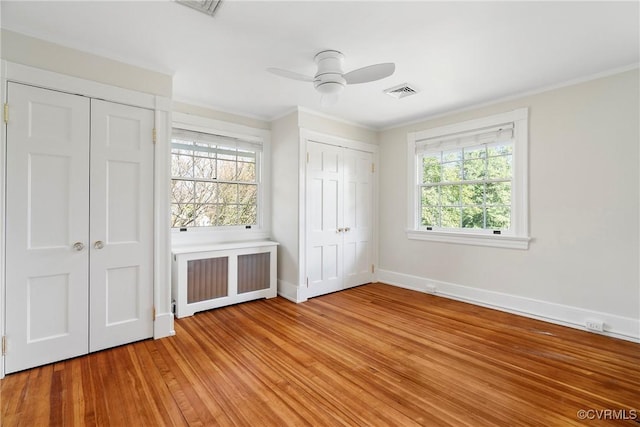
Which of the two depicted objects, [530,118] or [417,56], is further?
[530,118]

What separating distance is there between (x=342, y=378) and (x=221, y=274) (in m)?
2.08

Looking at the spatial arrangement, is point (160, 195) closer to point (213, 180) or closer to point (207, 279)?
point (213, 180)

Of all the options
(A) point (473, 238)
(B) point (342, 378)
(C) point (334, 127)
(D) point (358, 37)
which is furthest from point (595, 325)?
(C) point (334, 127)

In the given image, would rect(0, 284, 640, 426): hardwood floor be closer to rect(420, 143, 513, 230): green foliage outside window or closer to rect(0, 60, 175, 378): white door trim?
rect(0, 60, 175, 378): white door trim

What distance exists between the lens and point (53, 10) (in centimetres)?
202

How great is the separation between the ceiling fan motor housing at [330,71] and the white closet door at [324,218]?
5.03ft

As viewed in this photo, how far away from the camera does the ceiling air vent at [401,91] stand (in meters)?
3.23

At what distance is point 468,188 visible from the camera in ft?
13.1

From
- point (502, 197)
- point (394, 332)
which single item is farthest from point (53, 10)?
point (502, 197)

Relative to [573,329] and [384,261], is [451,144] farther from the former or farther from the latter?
[573,329]

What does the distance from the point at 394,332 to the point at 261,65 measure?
9.52 ft

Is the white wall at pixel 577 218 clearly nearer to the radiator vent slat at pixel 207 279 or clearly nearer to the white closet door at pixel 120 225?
the radiator vent slat at pixel 207 279

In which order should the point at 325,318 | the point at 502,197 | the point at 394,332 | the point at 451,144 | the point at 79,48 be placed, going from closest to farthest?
the point at 79,48 → the point at 394,332 → the point at 325,318 → the point at 502,197 → the point at 451,144

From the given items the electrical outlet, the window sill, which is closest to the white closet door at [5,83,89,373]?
the window sill
